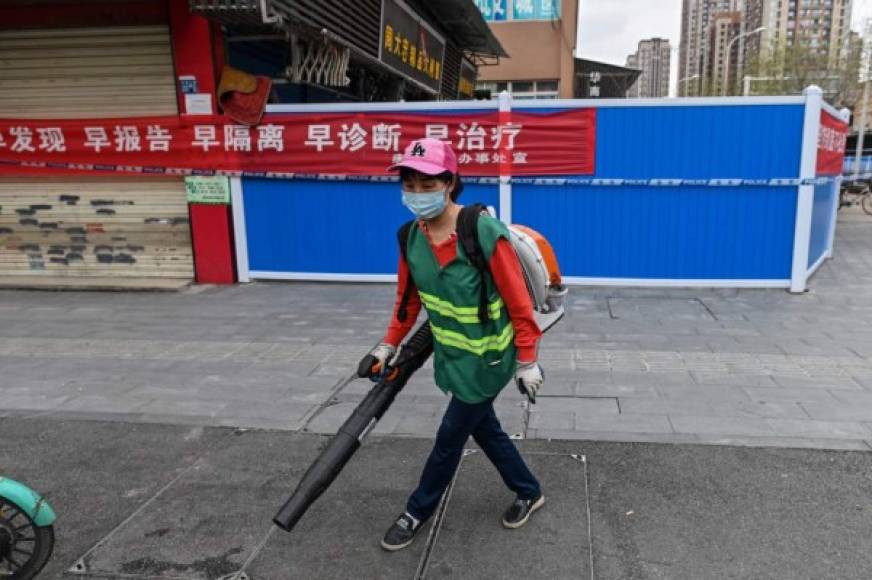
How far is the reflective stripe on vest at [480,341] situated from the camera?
2.86 meters

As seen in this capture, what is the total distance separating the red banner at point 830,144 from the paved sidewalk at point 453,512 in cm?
579

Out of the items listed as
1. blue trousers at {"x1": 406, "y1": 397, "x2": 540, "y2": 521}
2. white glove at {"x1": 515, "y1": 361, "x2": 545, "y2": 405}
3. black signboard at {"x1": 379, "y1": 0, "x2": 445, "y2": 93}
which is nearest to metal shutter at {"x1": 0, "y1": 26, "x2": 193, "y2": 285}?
black signboard at {"x1": 379, "y1": 0, "x2": 445, "y2": 93}

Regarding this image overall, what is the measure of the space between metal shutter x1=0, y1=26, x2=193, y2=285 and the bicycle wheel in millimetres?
6438

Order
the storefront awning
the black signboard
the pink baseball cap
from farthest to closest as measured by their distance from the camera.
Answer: the storefront awning, the black signboard, the pink baseball cap

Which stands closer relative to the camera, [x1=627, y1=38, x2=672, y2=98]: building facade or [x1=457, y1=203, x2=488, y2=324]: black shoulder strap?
→ [x1=457, y1=203, x2=488, y2=324]: black shoulder strap

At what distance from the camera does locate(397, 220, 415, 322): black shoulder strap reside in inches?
118

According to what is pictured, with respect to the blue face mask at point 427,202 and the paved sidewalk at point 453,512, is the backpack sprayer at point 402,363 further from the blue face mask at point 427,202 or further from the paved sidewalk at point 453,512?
the paved sidewalk at point 453,512

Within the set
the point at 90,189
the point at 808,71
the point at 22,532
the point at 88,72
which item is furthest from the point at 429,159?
the point at 808,71

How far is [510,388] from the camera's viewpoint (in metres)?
5.07

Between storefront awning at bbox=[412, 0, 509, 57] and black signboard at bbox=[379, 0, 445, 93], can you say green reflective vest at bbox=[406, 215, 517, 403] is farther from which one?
storefront awning at bbox=[412, 0, 509, 57]

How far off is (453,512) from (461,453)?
17.3 inches

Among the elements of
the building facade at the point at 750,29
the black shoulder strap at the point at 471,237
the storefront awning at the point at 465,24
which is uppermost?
the building facade at the point at 750,29

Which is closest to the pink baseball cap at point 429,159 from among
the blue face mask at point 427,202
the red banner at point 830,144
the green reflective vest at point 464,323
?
the blue face mask at point 427,202

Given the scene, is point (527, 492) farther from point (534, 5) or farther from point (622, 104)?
point (534, 5)
